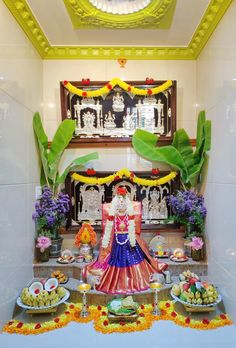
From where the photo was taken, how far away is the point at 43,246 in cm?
222

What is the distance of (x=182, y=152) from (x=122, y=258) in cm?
105

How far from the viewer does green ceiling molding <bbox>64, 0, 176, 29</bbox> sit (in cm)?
192

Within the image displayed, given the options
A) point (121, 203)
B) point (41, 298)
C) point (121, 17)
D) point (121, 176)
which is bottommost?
point (41, 298)

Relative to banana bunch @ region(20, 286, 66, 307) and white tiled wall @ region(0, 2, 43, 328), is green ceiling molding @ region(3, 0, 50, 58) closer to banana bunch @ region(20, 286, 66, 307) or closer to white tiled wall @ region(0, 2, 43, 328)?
white tiled wall @ region(0, 2, 43, 328)

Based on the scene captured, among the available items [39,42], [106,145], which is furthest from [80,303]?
[39,42]

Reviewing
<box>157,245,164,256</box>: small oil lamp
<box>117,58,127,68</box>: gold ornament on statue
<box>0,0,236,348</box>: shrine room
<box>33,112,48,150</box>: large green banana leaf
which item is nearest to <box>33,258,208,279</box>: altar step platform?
<box>0,0,236,348</box>: shrine room

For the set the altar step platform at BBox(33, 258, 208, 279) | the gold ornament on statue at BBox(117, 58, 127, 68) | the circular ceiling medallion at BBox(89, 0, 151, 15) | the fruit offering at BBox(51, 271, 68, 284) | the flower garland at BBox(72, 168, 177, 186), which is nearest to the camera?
the circular ceiling medallion at BBox(89, 0, 151, 15)

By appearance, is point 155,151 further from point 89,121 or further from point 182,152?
point 89,121

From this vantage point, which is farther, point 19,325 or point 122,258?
point 122,258

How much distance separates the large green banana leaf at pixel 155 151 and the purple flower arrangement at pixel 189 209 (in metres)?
0.17

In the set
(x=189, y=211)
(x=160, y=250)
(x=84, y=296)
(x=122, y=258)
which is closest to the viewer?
(x=84, y=296)

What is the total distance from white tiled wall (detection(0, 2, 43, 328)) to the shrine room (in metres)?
0.01

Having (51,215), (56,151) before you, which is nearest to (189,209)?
(51,215)

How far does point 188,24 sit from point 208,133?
0.87 m
